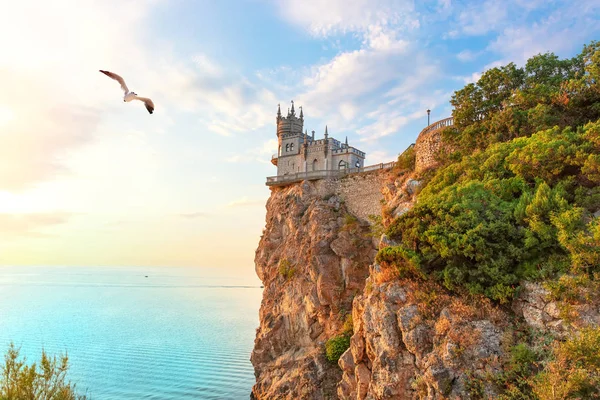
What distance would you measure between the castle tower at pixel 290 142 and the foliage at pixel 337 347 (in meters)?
17.0

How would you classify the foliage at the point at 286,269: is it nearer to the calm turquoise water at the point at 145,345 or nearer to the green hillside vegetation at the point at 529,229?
the calm turquoise water at the point at 145,345

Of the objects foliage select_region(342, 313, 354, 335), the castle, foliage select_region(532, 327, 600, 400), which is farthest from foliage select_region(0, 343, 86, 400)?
the castle

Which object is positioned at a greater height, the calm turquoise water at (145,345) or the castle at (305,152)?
the castle at (305,152)

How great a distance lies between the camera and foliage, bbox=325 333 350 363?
25.1 m

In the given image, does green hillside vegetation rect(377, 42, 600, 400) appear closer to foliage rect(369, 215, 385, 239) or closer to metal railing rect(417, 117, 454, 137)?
metal railing rect(417, 117, 454, 137)

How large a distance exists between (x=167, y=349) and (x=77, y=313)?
3271 cm

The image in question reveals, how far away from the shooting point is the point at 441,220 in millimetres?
16625

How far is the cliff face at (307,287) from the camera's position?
26.9 m

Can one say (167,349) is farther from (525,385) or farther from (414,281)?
(525,385)

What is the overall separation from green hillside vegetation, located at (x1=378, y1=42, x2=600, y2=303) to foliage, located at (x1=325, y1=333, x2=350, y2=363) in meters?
9.68

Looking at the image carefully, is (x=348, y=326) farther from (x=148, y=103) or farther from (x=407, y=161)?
(x=148, y=103)

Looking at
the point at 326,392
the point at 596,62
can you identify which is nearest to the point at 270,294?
the point at 326,392

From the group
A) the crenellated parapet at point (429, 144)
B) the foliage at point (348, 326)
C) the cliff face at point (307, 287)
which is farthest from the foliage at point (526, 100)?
the foliage at point (348, 326)

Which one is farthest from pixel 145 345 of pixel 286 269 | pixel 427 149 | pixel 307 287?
pixel 427 149
